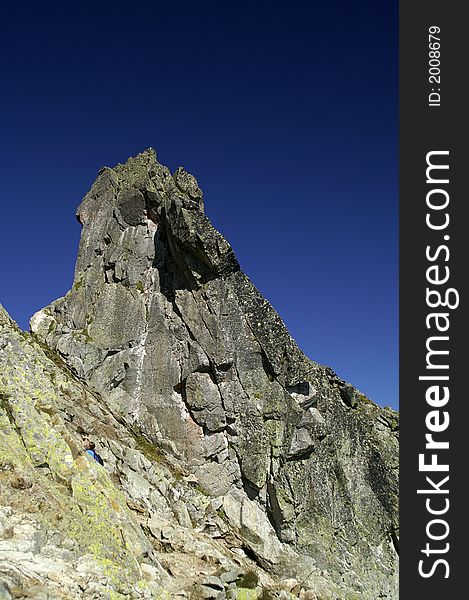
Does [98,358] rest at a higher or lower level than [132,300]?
lower

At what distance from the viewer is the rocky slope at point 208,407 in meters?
29.5

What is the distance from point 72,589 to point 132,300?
29665 mm

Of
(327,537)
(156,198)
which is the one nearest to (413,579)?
(327,537)

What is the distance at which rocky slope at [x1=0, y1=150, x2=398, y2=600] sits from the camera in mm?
29453

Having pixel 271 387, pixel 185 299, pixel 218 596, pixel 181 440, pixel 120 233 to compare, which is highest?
pixel 120 233

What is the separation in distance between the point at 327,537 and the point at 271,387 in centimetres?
1105

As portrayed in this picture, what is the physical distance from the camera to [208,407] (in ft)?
118

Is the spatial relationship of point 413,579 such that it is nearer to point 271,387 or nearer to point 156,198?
point 271,387

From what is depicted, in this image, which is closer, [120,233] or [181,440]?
[181,440]

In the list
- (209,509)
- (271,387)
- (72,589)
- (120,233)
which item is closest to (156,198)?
(120,233)

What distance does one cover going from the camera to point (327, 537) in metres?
33.5

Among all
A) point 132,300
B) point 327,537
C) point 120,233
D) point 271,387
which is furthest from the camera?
point 120,233

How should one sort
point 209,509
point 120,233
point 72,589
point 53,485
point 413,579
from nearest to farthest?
point 413,579
point 72,589
point 53,485
point 209,509
point 120,233

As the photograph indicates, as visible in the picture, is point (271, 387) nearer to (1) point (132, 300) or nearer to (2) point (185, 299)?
(2) point (185, 299)
